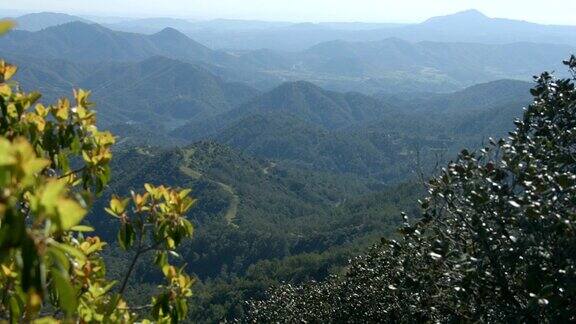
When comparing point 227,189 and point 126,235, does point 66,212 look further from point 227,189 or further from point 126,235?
point 227,189

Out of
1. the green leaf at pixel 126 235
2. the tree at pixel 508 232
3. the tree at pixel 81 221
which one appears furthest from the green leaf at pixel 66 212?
the tree at pixel 508 232

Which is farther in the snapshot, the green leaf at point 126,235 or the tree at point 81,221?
the green leaf at point 126,235

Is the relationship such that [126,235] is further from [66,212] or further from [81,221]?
[66,212]

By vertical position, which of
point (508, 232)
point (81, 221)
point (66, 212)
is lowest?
point (508, 232)

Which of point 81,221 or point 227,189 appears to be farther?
point 227,189

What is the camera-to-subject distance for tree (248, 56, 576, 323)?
16.6 ft

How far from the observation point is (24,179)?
1831 mm

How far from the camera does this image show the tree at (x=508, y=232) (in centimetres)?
507

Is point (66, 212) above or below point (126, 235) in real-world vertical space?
above

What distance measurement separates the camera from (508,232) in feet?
20.0

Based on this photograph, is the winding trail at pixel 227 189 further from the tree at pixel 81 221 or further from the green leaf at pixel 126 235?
the green leaf at pixel 126 235

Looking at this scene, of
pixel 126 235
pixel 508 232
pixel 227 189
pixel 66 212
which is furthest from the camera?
pixel 227 189

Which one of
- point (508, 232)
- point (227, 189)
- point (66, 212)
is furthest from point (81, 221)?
point (227, 189)

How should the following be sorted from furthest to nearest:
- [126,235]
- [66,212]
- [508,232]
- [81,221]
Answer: [508,232] < [126,235] < [81,221] < [66,212]
